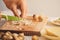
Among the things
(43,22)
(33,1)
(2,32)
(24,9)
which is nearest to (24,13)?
(24,9)

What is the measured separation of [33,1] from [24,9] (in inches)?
21.2

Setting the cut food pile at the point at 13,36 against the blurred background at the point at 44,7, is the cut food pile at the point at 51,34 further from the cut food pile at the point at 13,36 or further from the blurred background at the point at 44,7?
the blurred background at the point at 44,7

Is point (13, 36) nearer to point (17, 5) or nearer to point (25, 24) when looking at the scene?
point (25, 24)

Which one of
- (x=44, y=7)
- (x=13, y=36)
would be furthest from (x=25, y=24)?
(x=44, y=7)

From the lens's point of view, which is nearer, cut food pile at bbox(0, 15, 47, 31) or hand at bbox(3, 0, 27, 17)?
cut food pile at bbox(0, 15, 47, 31)

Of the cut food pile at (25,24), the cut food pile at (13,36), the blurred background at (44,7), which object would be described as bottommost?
the cut food pile at (13,36)

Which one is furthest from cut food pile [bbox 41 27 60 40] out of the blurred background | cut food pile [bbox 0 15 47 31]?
the blurred background

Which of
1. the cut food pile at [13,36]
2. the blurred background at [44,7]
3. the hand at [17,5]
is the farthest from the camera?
the blurred background at [44,7]

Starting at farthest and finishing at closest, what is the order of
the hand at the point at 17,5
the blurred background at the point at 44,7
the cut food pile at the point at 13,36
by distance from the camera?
the blurred background at the point at 44,7 < the hand at the point at 17,5 < the cut food pile at the point at 13,36

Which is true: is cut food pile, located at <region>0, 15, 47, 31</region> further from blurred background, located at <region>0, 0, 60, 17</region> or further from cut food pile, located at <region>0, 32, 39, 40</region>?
blurred background, located at <region>0, 0, 60, 17</region>

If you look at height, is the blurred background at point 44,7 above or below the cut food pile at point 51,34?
above

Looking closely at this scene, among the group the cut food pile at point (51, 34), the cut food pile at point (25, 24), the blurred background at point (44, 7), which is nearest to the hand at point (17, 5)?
the cut food pile at point (25, 24)

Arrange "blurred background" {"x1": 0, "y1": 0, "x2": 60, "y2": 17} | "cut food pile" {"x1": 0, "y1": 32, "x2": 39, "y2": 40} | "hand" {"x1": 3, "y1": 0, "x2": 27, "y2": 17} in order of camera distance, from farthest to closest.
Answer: "blurred background" {"x1": 0, "y1": 0, "x2": 60, "y2": 17}, "hand" {"x1": 3, "y1": 0, "x2": 27, "y2": 17}, "cut food pile" {"x1": 0, "y1": 32, "x2": 39, "y2": 40}

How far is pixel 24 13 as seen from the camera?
809 millimetres
